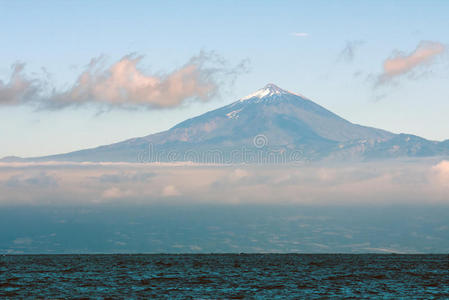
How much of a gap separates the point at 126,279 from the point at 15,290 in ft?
149

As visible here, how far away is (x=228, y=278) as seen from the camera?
646 feet

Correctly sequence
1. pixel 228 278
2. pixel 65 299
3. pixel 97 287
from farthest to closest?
pixel 228 278 < pixel 97 287 < pixel 65 299

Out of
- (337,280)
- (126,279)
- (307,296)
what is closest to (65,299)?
(307,296)

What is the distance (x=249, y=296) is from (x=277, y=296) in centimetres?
581

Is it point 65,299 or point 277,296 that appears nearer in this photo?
point 65,299

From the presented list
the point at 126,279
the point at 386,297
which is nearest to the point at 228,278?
the point at 126,279

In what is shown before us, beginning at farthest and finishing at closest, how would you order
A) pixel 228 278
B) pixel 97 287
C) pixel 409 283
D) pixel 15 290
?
pixel 228 278 → pixel 409 283 → pixel 97 287 → pixel 15 290

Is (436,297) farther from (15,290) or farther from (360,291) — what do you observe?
(15,290)

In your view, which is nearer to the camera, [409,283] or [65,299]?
[65,299]

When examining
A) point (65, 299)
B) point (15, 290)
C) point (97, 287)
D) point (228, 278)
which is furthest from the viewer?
point (228, 278)

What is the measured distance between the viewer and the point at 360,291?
6004 inches

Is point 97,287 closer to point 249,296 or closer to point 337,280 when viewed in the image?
point 249,296

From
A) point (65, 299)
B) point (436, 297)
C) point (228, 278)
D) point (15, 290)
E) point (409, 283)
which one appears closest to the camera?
point (65, 299)

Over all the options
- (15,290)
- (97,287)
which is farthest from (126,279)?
(15,290)
